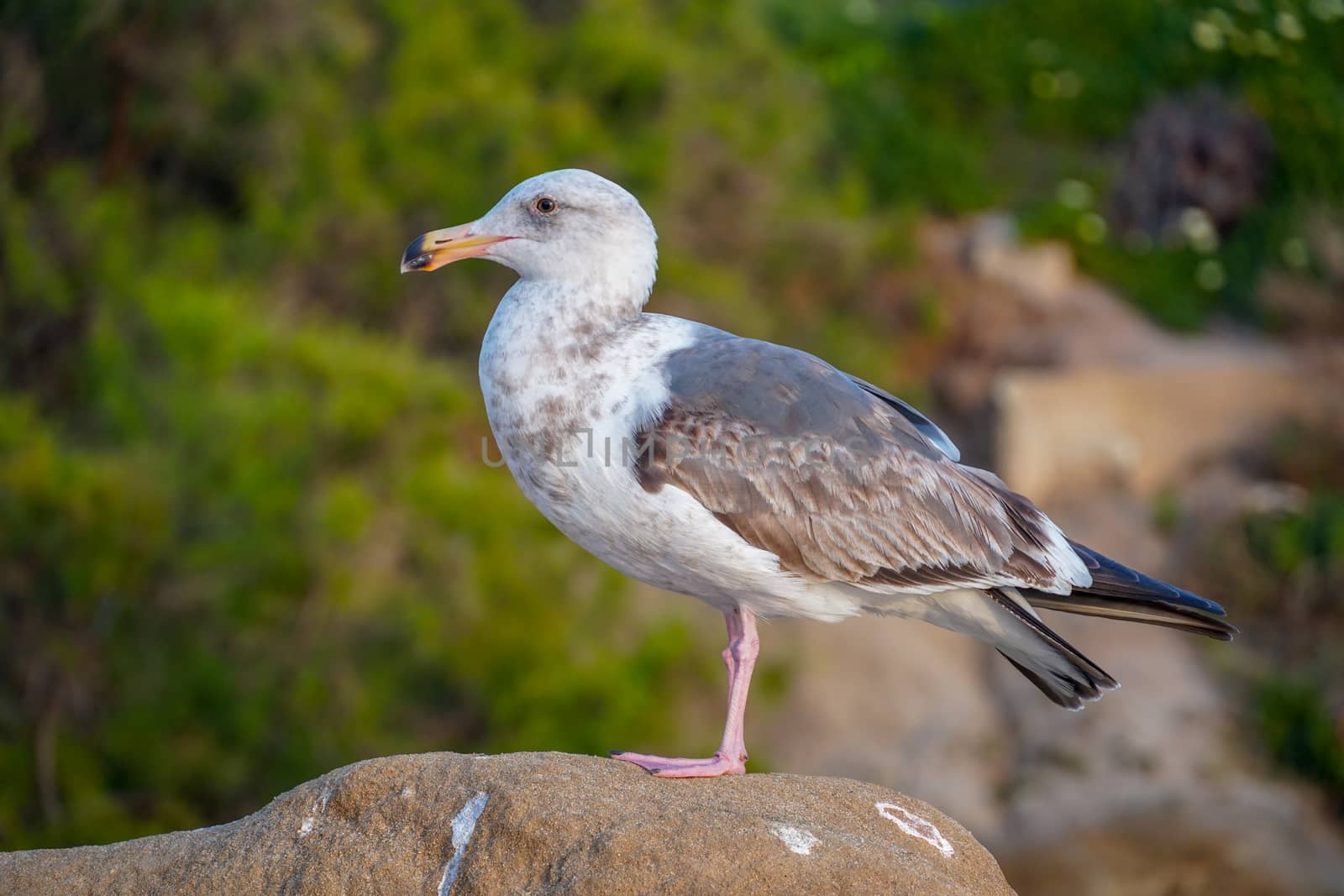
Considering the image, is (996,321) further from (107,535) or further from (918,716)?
(107,535)

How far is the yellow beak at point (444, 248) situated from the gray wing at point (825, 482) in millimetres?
716

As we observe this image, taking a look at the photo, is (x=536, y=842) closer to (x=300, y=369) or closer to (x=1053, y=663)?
(x=1053, y=663)

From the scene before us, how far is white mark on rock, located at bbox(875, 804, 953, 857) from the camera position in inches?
174

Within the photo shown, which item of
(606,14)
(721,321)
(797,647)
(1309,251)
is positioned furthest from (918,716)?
(1309,251)

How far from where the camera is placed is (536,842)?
4113 mm

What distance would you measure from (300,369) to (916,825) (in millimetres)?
6262

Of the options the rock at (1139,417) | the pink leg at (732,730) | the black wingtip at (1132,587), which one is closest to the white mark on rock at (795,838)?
the pink leg at (732,730)

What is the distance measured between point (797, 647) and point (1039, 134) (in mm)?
11924

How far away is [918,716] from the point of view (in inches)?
528

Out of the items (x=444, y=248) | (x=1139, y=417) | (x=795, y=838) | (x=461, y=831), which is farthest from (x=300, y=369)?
(x=1139, y=417)

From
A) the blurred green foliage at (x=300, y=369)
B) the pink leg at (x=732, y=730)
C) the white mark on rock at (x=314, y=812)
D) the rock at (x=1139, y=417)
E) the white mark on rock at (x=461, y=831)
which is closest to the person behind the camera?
the white mark on rock at (x=461, y=831)

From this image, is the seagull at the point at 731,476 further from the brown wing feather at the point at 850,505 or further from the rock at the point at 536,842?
the rock at the point at 536,842

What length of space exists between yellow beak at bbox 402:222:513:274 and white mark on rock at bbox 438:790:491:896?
1644mm

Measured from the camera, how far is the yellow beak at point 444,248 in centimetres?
482
